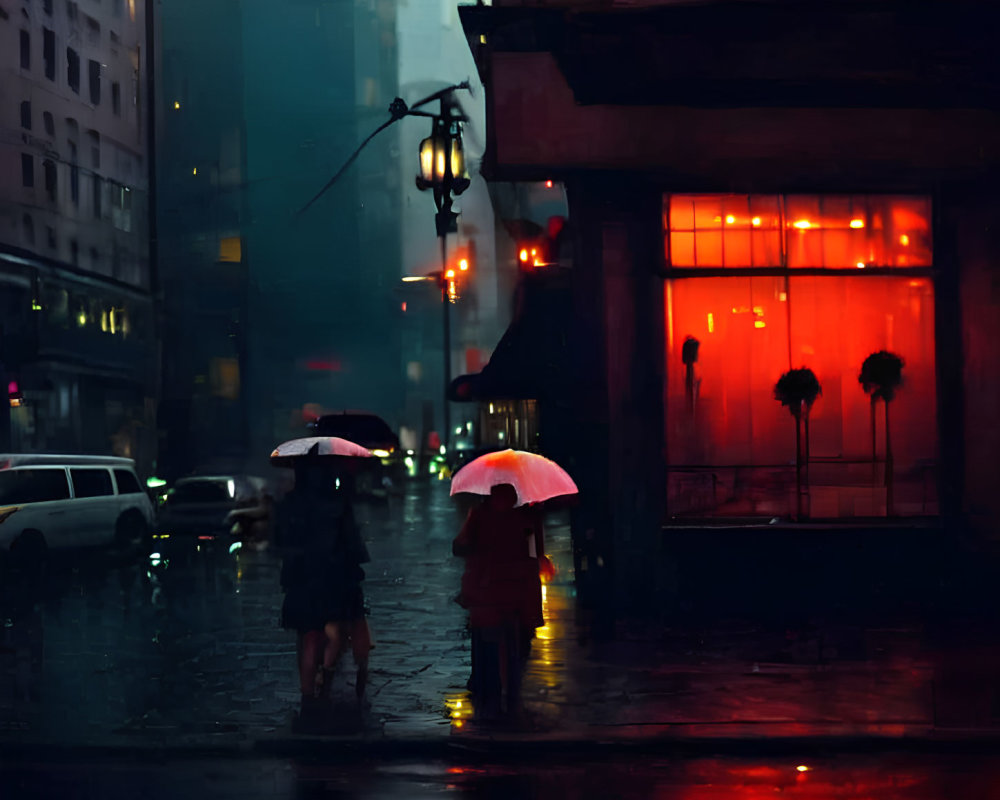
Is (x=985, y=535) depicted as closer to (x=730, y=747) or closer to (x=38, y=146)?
(x=730, y=747)

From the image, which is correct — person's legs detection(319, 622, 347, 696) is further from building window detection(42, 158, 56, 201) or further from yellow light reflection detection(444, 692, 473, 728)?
building window detection(42, 158, 56, 201)

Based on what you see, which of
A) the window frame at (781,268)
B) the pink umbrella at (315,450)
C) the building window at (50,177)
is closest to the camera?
the pink umbrella at (315,450)

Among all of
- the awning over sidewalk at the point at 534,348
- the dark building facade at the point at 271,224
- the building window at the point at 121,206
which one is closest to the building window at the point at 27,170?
the building window at the point at 121,206

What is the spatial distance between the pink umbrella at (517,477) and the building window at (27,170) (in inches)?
1455

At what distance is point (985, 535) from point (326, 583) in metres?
8.16

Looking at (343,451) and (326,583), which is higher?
(343,451)

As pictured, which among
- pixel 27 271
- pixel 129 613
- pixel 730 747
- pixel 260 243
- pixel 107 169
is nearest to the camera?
pixel 730 747

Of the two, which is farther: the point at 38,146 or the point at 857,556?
the point at 38,146

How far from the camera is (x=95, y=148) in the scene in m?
49.3

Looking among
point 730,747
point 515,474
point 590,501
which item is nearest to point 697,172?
point 590,501

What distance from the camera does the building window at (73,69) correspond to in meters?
47.4

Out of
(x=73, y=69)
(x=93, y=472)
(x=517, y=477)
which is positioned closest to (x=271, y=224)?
(x=73, y=69)

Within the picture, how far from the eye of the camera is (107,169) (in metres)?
50.5

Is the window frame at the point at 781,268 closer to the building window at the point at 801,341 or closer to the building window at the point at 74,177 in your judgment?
the building window at the point at 801,341
